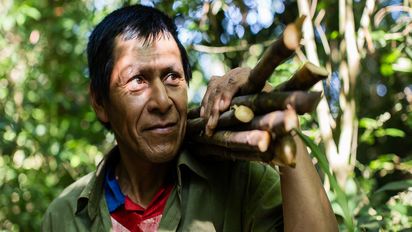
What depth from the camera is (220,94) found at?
6.77 feet

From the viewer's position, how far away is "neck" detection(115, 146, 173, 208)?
2469 millimetres

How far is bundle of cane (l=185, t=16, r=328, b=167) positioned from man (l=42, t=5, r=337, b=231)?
0.12 m

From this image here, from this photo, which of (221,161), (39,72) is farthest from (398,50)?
(39,72)

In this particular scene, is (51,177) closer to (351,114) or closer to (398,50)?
(351,114)

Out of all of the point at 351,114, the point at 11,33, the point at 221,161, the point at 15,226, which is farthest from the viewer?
the point at 11,33

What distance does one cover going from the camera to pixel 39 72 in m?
5.37

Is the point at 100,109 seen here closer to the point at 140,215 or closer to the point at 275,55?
the point at 140,215

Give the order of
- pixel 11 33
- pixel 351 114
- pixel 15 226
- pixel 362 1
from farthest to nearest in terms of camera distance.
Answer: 1. pixel 11 33
2. pixel 15 226
3. pixel 362 1
4. pixel 351 114

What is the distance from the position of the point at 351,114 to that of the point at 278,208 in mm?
1845

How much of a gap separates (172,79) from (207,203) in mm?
481

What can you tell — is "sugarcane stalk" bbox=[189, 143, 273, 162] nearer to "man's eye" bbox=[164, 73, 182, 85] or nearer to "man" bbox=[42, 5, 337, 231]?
"man" bbox=[42, 5, 337, 231]

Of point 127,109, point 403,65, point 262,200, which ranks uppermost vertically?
point 127,109

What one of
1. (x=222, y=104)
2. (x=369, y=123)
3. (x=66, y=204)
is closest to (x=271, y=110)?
(x=222, y=104)

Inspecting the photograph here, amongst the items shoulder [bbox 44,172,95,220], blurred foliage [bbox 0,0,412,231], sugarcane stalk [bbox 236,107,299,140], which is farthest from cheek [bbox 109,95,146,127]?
blurred foliage [bbox 0,0,412,231]
